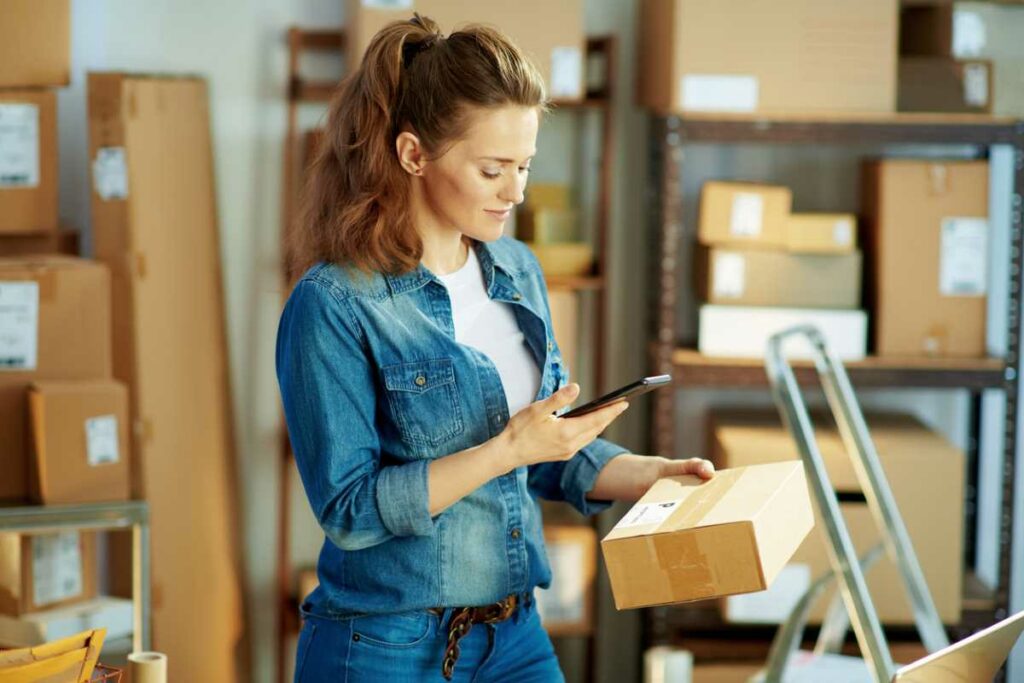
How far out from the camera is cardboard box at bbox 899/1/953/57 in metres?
3.13

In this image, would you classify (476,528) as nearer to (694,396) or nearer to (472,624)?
(472,624)

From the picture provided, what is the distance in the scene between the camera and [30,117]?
2887 millimetres

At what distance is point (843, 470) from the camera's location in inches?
122

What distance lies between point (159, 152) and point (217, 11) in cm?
51

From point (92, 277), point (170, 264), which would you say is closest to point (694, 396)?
point (170, 264)

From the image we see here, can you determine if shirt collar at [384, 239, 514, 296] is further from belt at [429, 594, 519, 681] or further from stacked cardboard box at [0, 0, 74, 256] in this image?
stacked cardboard box at [0, 0, 74, 256]

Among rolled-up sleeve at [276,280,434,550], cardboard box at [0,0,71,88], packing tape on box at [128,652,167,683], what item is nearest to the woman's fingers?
rolled-up sleeve at [276,280,434,550]

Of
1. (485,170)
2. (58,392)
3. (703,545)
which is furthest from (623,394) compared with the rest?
(58,392)

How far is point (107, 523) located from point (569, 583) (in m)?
1.24

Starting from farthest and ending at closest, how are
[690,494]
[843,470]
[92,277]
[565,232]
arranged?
1. [565,232]
2. [843,470]
3. [92,277]
4. [690,494]

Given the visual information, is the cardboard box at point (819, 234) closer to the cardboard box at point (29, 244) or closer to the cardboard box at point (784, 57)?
the cardboard box at point (784, 57)

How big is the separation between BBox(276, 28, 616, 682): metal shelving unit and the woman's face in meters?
1.71

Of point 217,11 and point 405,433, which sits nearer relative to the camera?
point 405,433

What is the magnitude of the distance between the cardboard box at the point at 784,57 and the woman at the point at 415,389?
153cm
